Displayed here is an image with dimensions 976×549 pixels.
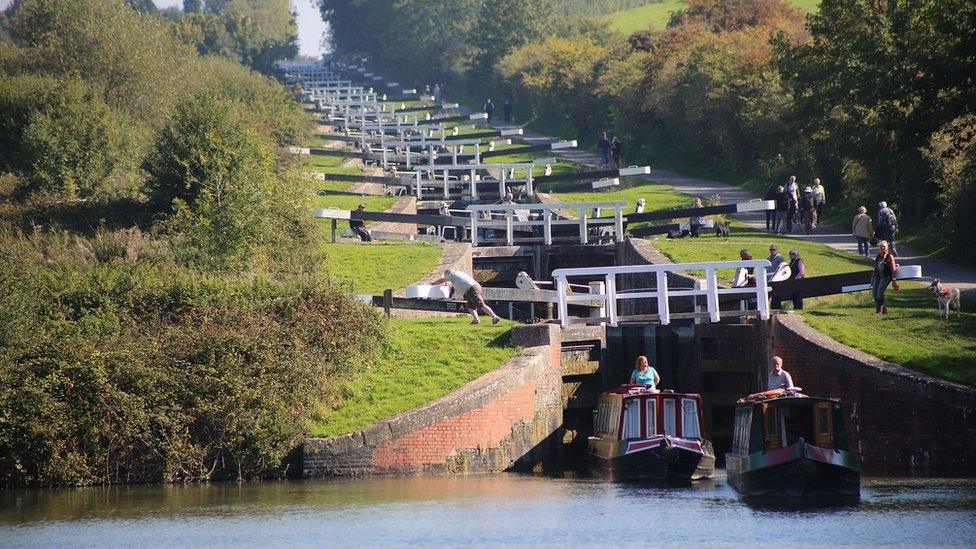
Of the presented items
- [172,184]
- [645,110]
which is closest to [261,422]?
[172,184]

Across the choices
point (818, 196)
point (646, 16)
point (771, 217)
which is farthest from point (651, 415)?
point (646, 16)

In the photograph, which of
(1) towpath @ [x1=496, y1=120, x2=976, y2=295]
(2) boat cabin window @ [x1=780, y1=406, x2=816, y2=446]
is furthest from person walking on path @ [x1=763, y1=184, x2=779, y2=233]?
(2) boat cabin window @ [x1=780, y1=406, x2=816, y2=446]

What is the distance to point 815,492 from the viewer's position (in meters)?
24.1

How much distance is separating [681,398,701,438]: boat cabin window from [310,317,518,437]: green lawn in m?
4.03

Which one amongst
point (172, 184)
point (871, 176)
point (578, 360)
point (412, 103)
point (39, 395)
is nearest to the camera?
point (39, 395)

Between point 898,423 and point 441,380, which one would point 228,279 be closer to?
point 441,380

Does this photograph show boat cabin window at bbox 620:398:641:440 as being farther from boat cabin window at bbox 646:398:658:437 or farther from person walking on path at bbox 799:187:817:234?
person walking on path at bbox 799:187:817:234

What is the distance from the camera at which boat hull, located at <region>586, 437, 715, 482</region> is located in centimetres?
2680

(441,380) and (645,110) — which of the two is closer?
(441,380)

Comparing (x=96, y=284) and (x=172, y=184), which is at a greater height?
(x=172, y=184)

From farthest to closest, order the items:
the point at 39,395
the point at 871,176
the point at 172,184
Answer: the point at 871,176 < the point at 172,184 < the point at 39,395

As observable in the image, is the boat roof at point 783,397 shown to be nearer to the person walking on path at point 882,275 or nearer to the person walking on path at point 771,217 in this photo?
the person walking on path at point 882,275

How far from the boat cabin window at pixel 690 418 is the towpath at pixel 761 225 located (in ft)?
34.6

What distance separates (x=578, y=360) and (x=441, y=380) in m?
4.99
